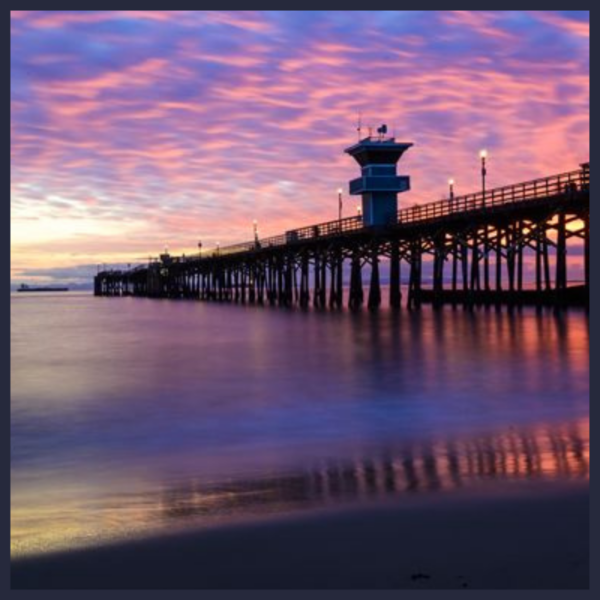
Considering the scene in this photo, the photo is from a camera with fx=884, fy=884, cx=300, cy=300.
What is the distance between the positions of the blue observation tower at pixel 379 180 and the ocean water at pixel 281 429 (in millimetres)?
21057

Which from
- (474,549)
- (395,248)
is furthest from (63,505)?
(395,248)

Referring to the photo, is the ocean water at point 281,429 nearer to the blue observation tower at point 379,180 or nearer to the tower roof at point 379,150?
the blue observation tower at point 379,180

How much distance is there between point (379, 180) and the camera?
48.2 m

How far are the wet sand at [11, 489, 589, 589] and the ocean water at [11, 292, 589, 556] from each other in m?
0.46

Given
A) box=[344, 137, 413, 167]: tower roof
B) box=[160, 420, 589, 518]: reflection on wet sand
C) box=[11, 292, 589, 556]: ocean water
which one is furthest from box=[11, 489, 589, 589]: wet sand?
box=[344, 137, 413, 167]: tower roof

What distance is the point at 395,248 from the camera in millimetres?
45719

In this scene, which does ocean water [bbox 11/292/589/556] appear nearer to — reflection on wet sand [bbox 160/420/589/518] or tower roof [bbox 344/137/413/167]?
reflection on wet sand [bbox 160/420/589/518]

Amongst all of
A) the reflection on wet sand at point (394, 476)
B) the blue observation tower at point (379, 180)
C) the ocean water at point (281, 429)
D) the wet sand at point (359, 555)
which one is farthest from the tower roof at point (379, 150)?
the wet sand at point (359, 555)

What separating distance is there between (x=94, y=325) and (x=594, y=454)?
133ft

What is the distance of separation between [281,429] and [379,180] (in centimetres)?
3721

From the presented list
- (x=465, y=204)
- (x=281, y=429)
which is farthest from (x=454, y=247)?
(x=281, y=429)

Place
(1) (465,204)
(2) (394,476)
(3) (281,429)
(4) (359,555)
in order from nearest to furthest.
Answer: (4) (359,555), (2) (394,476), (3) (281,429), (1) (465,204)

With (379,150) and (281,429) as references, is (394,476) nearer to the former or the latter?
(281,429)

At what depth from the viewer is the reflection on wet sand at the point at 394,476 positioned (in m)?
7.57
